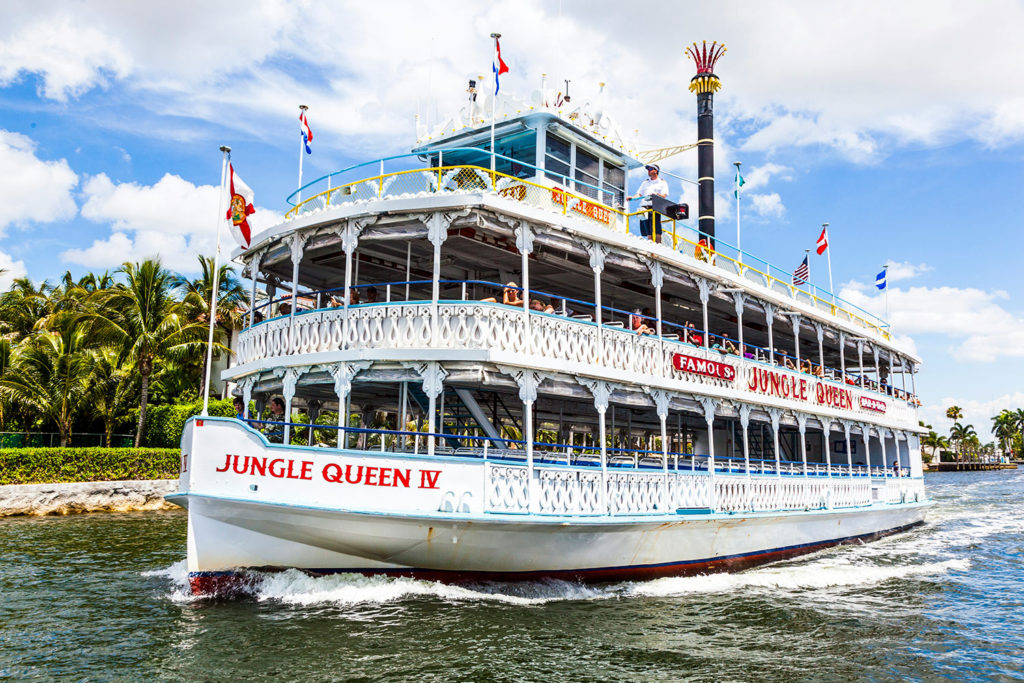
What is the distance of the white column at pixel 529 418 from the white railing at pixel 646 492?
0.19 feet

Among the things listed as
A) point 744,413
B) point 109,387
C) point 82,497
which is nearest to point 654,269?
point 744,413

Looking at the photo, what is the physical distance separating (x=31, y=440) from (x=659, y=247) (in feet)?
81.8

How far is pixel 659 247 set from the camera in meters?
15.6

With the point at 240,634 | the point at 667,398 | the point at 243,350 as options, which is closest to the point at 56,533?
the point at 243,350

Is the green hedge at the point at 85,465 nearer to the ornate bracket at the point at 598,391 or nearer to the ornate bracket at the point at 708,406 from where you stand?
the ornate bracket at the point at 598,391

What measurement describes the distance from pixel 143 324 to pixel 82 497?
25.9 feet

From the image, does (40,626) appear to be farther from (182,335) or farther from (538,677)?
(182,335)

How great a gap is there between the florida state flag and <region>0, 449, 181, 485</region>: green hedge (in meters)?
18.1

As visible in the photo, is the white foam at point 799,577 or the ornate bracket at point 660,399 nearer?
the white foam at point 799,577

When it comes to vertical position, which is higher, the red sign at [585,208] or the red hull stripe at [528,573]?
the red sign at [585,208]

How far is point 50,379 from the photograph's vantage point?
2853cm

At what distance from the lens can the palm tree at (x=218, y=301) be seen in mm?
36312

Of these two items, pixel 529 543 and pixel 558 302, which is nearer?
pixel 529 543

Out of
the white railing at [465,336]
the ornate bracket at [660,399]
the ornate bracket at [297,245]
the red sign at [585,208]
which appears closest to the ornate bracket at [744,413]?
the white railing at [465,336]
